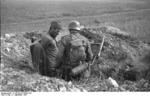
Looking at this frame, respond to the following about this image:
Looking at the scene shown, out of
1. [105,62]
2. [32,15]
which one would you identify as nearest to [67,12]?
[32,15]

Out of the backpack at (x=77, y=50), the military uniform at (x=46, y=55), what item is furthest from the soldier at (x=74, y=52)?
the military uniform at (x=46, y=55)

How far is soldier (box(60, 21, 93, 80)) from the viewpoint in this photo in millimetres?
7027

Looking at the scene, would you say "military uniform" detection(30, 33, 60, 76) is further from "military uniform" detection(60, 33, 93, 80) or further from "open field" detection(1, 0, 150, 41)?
"open field" detection(1, 0, 150, 41)

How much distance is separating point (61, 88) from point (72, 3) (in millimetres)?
2070

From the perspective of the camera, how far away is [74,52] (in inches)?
277

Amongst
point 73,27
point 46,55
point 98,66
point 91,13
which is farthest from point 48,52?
point 91,13

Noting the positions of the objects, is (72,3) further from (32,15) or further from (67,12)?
(32,15)

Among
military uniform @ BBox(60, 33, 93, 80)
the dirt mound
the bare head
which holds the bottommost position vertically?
the dirt mound

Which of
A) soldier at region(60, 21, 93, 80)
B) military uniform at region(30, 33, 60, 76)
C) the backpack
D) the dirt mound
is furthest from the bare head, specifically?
the dirt mound

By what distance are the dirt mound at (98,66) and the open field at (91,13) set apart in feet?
0.79

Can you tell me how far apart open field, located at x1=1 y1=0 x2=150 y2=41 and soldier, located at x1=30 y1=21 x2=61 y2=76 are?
76 centimetres

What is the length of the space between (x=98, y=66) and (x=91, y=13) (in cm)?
124

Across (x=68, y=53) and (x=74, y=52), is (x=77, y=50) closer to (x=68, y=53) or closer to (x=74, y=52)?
(x=74, y=52)

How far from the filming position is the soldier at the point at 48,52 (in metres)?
7.07
